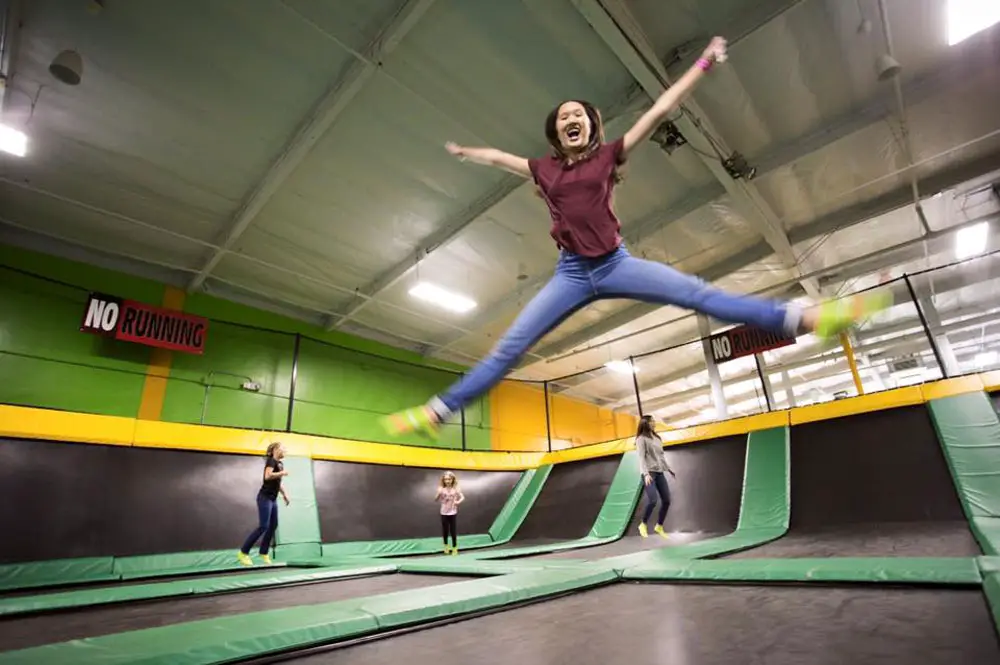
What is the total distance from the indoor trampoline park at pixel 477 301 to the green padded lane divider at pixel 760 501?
0.14ft

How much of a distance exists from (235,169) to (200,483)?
3.28m

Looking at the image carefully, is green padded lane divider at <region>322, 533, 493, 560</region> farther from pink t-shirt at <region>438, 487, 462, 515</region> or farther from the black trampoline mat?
the black trampoline mat

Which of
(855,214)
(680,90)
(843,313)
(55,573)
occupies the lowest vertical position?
(55,573)

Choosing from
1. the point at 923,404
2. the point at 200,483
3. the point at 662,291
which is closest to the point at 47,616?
the point at 200,483

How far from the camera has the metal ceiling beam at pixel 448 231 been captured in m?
4.46

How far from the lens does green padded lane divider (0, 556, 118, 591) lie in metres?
3.36

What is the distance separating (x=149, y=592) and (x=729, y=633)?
3024mm

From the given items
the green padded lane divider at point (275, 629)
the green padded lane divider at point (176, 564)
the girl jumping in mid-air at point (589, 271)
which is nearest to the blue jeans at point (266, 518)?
the green padded lane divider at point (176, 564)

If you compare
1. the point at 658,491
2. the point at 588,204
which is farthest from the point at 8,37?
the point at 658,491

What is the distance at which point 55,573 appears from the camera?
355 cm

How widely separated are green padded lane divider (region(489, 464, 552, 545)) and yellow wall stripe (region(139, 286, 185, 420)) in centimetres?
481

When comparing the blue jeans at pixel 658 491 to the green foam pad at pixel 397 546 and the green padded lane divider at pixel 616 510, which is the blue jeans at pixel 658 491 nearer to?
the green padded lane divider at pixel 616 510

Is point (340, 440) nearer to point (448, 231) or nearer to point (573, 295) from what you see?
point (448, 231)

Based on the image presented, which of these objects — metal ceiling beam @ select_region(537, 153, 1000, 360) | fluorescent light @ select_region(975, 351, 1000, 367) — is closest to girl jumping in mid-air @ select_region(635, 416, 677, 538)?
metal ceiling beam @ select_region(537, 153, 1000, 360)
